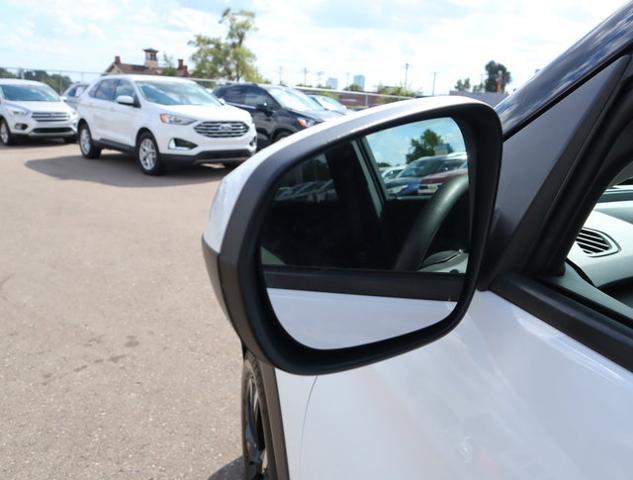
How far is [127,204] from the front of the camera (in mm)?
8148

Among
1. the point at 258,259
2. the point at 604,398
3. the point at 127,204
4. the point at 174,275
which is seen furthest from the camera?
the point at 127,204

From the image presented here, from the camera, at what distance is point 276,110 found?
12398 millimetres

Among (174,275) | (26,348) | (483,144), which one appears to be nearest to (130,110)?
(174,275)

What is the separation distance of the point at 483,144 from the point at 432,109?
18cm

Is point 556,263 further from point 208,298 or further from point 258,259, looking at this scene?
point 208,298

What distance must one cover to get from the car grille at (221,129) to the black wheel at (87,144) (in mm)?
3647

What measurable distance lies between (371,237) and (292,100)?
12018mm

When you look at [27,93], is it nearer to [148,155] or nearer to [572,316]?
[148,155]

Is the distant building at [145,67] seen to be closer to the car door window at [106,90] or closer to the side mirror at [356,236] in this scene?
the car door window at [106,90]

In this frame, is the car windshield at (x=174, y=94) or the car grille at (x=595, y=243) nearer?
the car grille at (x=595, y=243)

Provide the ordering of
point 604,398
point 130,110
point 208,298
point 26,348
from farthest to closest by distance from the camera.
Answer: point 130,110 → point 208,298 → point 26,348 → point 604,398

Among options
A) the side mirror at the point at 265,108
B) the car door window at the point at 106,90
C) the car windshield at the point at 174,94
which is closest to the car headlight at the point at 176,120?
the car windshield at the point at 174,94

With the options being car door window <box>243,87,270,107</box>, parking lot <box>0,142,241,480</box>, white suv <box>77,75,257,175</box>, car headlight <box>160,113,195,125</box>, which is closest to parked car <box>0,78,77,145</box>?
white suv <box>77,75,257,175</box>

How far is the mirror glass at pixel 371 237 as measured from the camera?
114 cm
